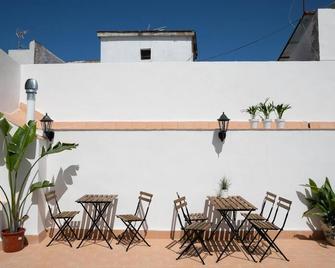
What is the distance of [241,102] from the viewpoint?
852 cm

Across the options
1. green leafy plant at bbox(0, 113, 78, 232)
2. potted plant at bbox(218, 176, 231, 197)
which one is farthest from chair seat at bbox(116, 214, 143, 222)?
potted plant at bbox(218, 176, 231, 197)

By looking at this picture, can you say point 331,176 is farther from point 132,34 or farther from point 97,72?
point 132,34

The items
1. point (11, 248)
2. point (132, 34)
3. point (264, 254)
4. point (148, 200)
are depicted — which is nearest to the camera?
point (264, 254)

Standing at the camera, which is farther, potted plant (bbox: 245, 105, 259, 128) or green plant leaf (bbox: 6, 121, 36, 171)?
potted plant (bbox: 245, 105, 259, 128)

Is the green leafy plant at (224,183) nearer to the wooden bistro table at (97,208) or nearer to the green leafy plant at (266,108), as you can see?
the green leafy plant at (266,108)

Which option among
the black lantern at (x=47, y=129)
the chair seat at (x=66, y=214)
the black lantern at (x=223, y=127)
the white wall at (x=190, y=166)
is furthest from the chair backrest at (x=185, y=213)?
the black lantern at (x=47, y=129)

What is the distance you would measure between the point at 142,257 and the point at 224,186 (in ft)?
7.97

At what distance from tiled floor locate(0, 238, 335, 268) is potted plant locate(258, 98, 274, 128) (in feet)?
9.26

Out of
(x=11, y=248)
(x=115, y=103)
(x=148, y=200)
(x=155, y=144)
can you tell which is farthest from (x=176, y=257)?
(x=115, y=103)

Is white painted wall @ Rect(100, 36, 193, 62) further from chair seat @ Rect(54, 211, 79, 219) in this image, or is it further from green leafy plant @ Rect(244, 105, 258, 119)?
chair seat @ Rect(54, 211, 79, 219)

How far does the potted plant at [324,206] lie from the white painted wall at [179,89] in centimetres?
234

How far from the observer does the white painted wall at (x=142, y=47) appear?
16.5 metres

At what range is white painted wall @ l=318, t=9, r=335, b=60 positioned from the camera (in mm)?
9164

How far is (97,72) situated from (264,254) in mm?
6280
